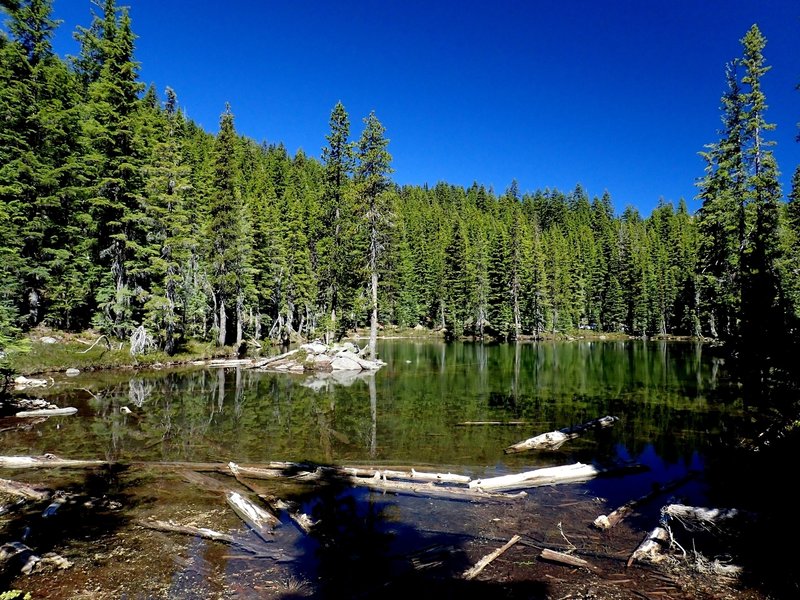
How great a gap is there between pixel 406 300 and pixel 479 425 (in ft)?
228

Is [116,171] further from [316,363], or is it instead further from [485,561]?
[485,561]

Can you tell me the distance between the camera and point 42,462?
1169 centimetres

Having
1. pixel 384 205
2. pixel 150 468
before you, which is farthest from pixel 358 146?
pixel 150 468

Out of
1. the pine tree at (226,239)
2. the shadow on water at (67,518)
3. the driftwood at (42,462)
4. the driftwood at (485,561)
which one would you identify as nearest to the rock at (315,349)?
the pine tree at (226,239)

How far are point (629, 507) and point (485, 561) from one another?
4103 millimetres

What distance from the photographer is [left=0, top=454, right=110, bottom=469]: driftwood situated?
450 inches

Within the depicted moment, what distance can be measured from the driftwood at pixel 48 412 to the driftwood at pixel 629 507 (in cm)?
1967

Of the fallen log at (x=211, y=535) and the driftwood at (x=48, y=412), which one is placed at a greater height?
the driftwood at (x=48, y=412)

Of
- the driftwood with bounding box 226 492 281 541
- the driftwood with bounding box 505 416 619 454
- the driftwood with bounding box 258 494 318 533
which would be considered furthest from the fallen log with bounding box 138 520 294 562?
the driftwood with bounding box 505 416 619 454

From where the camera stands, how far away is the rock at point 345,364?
3616 cm

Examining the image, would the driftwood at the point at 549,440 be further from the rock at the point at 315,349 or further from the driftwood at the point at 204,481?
the rock at the point at 315,349

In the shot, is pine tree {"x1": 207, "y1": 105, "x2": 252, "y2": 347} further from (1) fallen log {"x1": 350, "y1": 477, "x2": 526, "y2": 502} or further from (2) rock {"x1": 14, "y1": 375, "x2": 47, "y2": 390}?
(1) fallen log {"x1": 350, "y1": 477, "x2": 526, "y2": 502}

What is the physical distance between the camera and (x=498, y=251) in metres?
83.8

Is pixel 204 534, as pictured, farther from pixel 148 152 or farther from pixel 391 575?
pixel 148 152
